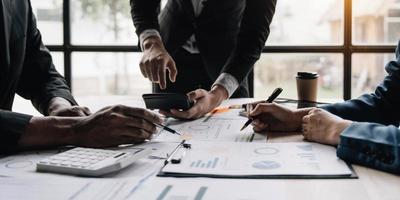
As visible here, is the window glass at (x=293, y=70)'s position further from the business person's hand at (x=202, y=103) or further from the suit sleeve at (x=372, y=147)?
the suit sleeve at (x=372, y=147)

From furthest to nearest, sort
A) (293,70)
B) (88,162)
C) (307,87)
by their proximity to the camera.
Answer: (293,70) → (307,87) → (88,162)

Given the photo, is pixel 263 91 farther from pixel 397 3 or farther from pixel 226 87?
pixel 226 87

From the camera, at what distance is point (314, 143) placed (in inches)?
46.7

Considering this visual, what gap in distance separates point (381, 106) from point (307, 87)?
410 mm

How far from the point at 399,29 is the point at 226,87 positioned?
1526 millimetres

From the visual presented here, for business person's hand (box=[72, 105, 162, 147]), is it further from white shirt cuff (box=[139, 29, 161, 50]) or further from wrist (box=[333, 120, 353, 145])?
white shirt cuff (box=[139, 29, 161, 50])

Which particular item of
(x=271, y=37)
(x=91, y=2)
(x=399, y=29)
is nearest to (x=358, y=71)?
(x=399, y=29)

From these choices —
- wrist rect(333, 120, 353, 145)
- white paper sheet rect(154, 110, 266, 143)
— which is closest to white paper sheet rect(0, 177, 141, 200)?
white paper sheet rect(154, 110, 266, 143)

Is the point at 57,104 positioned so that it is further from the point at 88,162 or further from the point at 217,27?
the point at 217,27

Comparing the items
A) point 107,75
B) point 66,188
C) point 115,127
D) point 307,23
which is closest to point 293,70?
point 307,23

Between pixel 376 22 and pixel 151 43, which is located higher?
pixel 376 22

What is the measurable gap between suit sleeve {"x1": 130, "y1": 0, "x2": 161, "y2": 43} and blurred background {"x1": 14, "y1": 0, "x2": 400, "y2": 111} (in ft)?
3.09

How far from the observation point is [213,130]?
1377 millimetres

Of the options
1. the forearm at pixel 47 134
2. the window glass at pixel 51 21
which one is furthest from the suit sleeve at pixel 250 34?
the window glass at pixel 51 21
